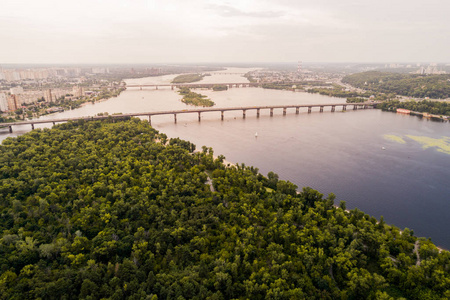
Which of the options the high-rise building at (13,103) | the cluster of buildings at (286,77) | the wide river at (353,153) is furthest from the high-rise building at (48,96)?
the cluster of buildings at (286,77)

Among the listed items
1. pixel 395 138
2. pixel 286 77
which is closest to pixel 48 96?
pixel 395 138

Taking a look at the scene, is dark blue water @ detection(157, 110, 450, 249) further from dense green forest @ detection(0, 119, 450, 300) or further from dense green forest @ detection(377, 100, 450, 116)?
dense green forest @ detection(377, 100, 450, 116)


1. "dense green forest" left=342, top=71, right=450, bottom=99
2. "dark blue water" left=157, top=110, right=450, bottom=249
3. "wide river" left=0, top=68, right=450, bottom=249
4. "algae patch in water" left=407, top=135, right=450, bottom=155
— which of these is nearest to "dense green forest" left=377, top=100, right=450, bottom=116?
"wide river" left=0, top=68, right=450, bottom=249

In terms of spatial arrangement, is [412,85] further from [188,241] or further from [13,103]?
[13,103]

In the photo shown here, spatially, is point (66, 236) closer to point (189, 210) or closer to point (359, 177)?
point (189, 210)

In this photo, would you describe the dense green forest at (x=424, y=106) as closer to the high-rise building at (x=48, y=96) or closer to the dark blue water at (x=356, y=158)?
the dark blue water at (x=356, y=158)

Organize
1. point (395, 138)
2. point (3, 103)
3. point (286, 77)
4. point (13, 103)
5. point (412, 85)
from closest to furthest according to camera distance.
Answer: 1. point (395, 138)
2. point (3, 103)
3. point (13, 103)
4. point (412, 85)
5. point (286, 77)

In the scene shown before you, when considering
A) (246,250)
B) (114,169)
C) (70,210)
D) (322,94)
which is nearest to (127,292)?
(246,250)
